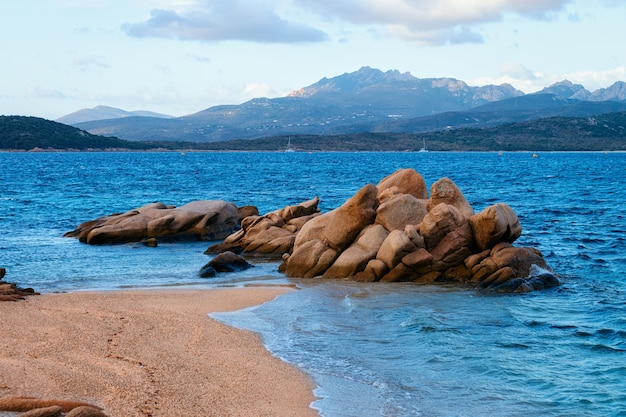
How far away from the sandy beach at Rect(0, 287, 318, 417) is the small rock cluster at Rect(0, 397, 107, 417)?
455mm

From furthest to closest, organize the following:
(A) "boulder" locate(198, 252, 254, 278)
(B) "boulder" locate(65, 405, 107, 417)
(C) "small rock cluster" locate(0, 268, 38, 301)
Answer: (A) "boulder" locate(198, 252, 254, 278) → (C) "small rock cluster" locate(0, 268, 38, 301) → (B) "boulder" locate(65, 405, 107, 417)

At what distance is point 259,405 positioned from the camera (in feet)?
36.6

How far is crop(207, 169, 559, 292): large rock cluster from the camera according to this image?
2278 cm

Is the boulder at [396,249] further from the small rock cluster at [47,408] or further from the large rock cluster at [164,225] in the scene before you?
the small rock cluster at [47,408]

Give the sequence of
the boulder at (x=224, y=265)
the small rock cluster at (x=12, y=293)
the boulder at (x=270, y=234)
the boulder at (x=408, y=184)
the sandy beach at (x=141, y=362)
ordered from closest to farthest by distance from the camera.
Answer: the sandy beach at (x=141, y=362) < the small rock cluster at (x=12, y=293) < the boulder at (x=224, y=265) < the boulder at (x=270, y=234) < the boulder at (x=408, y=184)

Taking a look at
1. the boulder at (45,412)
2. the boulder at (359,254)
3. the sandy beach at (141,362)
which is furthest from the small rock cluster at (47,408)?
the boulder at (359,254)

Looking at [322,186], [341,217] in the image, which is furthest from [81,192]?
[341,217]

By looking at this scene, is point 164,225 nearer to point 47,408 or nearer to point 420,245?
point 420,245

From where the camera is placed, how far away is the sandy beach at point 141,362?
10578 mm

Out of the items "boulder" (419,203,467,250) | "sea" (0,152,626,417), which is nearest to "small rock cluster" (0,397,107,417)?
"sea" (0,152,626,417)

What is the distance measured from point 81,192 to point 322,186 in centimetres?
2275

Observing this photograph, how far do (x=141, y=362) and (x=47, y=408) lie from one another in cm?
364

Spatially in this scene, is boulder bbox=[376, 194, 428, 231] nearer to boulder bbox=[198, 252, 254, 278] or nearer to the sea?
the sea

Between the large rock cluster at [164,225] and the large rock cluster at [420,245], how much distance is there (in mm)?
8372
